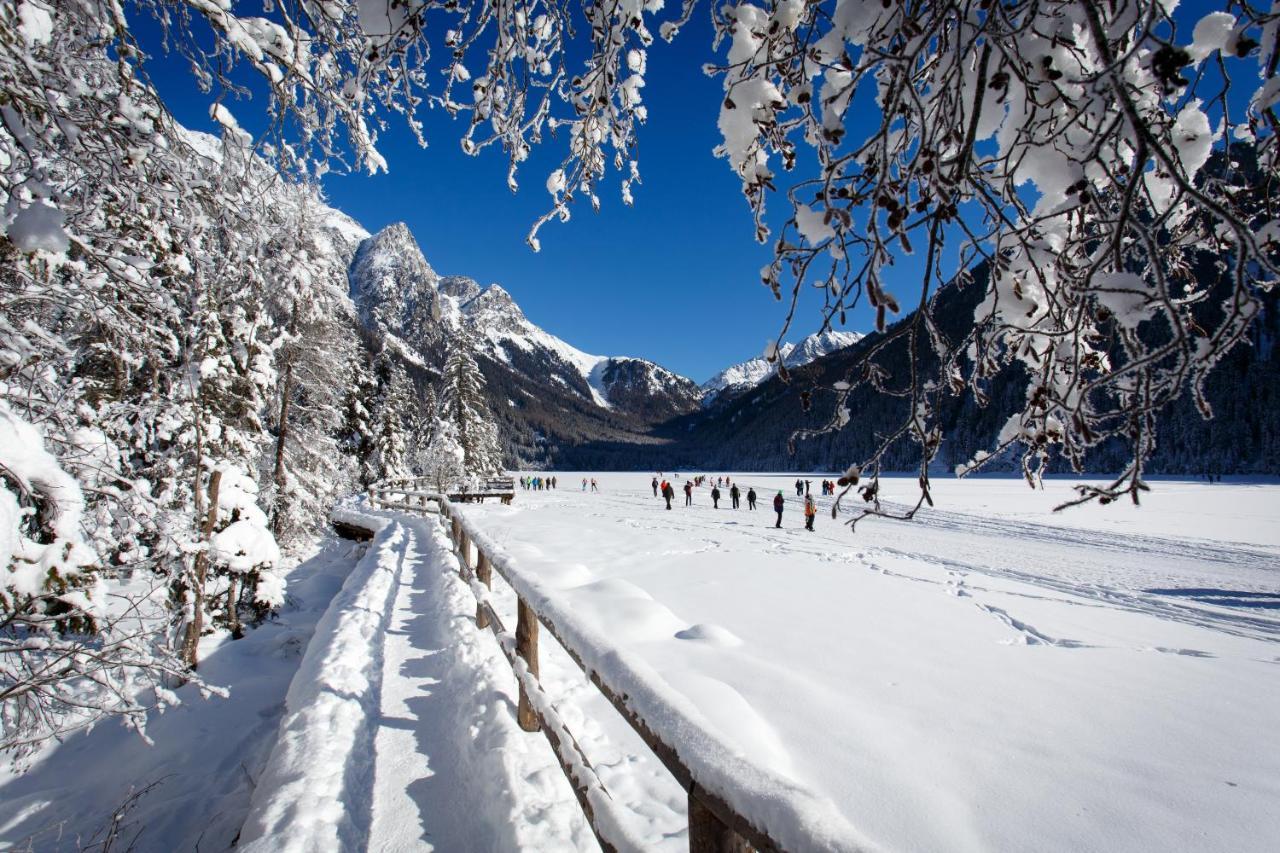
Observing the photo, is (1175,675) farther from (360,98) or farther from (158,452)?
(158,452)

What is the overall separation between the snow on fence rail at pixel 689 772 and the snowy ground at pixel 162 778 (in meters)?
2.67

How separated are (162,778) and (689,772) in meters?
5.22

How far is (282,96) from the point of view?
2627mm

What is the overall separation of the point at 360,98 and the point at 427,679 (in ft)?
13.5

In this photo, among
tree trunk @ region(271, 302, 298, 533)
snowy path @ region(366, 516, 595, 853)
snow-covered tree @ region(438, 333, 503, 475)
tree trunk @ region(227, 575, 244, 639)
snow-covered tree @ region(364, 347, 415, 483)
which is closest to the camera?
snowy path @ region(366, 516, 595, 853)

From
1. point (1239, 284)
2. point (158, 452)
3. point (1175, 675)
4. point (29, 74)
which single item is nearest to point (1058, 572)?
point (1175, 675)

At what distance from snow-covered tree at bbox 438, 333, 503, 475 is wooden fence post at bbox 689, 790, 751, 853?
37.7 meters

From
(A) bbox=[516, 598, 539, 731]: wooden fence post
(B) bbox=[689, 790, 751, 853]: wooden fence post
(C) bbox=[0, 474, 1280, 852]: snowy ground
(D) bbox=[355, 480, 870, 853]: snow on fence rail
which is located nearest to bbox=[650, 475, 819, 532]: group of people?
(C) bbox=[0, 474, 1280, 852]: snowy ground

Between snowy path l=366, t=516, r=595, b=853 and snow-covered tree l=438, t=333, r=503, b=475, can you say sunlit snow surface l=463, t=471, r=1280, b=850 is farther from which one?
snow-covered tree l=438, t=333, r=503, b=475

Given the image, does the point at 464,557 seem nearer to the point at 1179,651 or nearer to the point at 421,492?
the point at 1179,651

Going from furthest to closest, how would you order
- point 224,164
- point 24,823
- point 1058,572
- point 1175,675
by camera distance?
1. point 1058,572
2. point 1175,675
3. point 24,823
4. point 224,164

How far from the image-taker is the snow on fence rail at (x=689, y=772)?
49.2 inches

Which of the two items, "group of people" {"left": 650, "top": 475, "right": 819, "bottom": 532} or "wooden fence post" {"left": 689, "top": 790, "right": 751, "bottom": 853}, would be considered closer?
"wooden fence post" {"left": 689, "top": 790, "right": 751, "bottom": 853}

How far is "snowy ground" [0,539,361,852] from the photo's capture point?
3971mm
